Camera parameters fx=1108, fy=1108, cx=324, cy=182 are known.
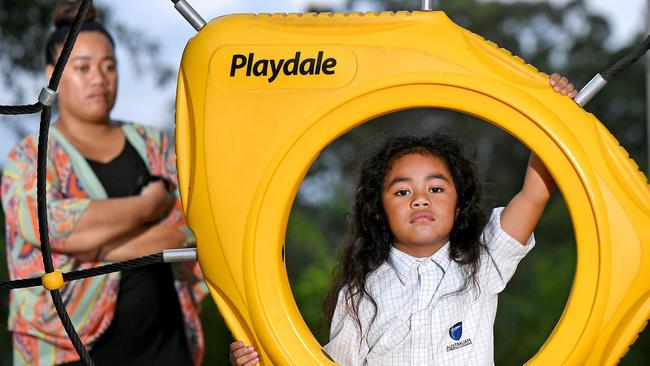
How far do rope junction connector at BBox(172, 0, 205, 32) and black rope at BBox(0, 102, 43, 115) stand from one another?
255 millimetres

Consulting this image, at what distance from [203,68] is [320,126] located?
19 cm

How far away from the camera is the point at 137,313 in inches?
87.3

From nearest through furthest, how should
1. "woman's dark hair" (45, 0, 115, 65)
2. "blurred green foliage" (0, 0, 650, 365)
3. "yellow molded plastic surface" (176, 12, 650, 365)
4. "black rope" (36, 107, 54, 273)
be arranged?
1. "yellow molded plastic surface" (176, 12, 650, 365)
2. "black rope" (36, 107, 54, 273)
3. "woman's dark hair" (45, 0, 115, 65)
4. "blurred green foliage" (0, 0, 650, 365)

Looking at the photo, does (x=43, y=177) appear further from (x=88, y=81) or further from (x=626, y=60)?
(x=626, y=60)

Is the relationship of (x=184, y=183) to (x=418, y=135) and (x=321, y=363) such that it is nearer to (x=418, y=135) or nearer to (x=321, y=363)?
(x=321, y=363)

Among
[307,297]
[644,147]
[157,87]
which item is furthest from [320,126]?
[644,147]

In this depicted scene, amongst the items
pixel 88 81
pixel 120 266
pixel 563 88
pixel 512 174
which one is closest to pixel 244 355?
pixel 120 266

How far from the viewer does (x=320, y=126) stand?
1558 mm

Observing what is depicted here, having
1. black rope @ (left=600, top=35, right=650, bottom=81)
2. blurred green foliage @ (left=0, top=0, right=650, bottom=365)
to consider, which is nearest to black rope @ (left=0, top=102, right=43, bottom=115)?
black rope @ (left=600, top=35, right=650, bottom=81)

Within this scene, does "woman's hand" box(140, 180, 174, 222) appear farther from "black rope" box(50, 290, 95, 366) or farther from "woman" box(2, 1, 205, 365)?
"black rope" box(50, 290, 95, 366)

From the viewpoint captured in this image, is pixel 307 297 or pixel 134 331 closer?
pixel 134 331

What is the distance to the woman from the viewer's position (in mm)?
2143

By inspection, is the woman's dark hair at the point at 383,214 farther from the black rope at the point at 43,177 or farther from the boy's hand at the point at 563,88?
the black rope at the point at 43,177

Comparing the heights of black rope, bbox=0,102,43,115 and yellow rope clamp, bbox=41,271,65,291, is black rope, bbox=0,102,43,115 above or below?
above
